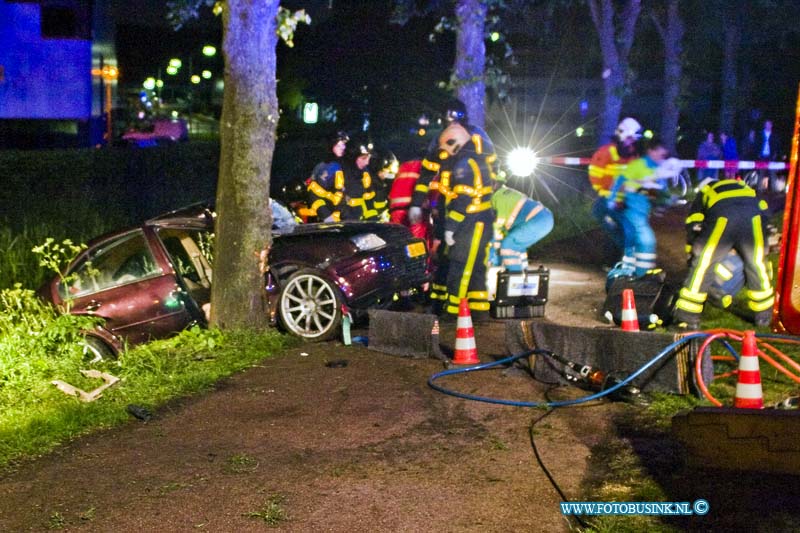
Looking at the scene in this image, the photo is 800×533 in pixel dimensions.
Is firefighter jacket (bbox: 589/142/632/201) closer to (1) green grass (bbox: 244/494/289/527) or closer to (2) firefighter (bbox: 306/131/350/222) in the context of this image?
(2) firefighter (bbox: 306/131/350/222)

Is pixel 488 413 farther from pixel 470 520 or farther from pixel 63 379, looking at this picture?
pixel 63 379

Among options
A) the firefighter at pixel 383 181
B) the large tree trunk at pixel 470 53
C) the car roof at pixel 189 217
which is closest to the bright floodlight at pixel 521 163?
the large tree trunk at pixel 470 53

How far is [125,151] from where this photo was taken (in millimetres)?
16734

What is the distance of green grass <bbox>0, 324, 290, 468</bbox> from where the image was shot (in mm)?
6574

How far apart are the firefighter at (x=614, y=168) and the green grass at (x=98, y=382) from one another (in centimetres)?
475

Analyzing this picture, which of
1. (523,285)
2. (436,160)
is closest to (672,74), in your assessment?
(436,160)

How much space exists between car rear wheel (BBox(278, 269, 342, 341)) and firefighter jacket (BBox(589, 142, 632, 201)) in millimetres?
4086

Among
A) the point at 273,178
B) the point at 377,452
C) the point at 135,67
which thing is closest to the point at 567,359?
the point at 377,452

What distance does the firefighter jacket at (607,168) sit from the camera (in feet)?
39.8

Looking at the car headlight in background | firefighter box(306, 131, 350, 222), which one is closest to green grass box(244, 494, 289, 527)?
the car headlight in background

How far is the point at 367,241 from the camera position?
33.0ft

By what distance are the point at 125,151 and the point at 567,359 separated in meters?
11.1

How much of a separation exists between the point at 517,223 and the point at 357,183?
2257 millimetres

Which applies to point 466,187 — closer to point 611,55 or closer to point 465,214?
point 465,214
